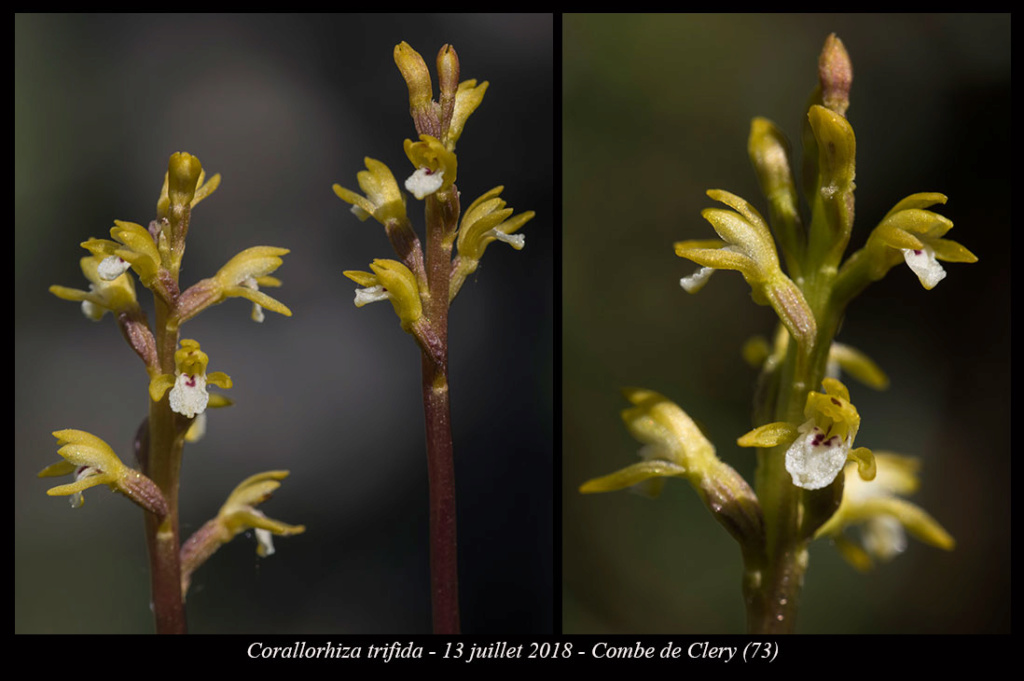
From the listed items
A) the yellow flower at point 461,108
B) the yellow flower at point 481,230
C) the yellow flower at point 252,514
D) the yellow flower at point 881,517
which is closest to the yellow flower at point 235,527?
the yellow flower at point 252,514

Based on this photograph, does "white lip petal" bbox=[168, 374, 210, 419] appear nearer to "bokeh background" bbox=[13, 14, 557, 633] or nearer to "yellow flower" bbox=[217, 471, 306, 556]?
"yellow flower" bbox=[217, 471, 306, 556]

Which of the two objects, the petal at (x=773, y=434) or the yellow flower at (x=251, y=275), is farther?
the yellow flower at (x=251, y=275)

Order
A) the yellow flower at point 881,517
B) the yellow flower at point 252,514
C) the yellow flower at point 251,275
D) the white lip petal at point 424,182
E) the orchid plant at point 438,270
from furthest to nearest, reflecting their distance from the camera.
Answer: the yellow flower at point 881,517 → the yellow flower at point 252,514 → the yellow flower at point 251,275 → the orchid plant at point 438,270 → the white lip petal at point 424,182

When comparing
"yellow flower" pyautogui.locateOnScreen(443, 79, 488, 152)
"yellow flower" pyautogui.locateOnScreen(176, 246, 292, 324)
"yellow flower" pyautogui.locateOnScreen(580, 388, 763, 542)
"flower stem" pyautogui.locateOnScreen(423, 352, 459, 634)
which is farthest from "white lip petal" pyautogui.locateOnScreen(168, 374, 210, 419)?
"yellow flower" pyautogui.locateOnScreen(580, 388, 763, 542)

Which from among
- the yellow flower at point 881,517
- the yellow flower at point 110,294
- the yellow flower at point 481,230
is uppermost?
the yellow flower at point 481,230

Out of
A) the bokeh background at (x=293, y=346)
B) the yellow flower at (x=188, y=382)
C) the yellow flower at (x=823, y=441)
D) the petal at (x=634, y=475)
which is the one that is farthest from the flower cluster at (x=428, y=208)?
the bokeh background at (x=293, y=346)

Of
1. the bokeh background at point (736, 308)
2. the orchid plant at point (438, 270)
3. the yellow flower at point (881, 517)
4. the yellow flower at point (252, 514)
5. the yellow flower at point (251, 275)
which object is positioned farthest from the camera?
the bokeh background at point (736, 308)

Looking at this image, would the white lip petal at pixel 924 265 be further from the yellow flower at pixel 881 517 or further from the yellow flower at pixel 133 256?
the yellow flower at pixel 133 256

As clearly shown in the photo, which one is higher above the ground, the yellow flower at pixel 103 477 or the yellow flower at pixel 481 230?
the yellow flower at pixel 481 230
